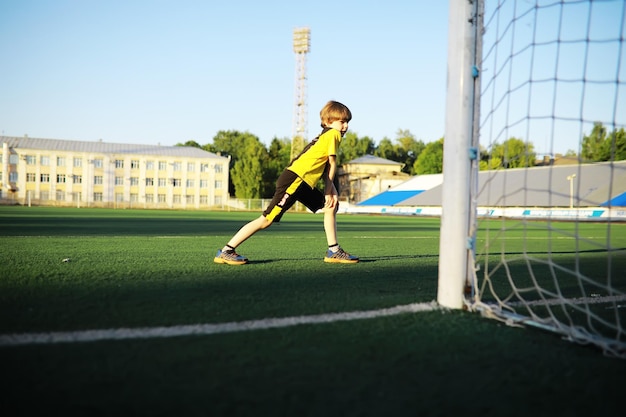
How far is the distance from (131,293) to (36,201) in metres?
61.1

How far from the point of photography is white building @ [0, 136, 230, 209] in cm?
5894

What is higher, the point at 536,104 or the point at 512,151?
the point at 536,104

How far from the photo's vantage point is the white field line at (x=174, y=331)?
204 cm

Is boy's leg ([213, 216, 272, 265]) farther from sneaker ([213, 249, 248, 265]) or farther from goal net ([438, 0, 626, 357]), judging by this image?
goal net ([438, 0, 626, 357])

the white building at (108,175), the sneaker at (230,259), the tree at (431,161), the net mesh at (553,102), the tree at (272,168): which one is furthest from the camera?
the tree at (431,161)

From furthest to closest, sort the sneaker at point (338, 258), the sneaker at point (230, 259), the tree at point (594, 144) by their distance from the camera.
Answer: the sneaker at point (338, 258), the sneaker at point (230, 259), the tree at point (594, 144)

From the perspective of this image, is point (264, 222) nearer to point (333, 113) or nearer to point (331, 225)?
point (331, 225)

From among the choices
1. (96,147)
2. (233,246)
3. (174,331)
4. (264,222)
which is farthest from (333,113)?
(96,147)

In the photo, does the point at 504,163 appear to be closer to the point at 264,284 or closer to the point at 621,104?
the point at 621,104

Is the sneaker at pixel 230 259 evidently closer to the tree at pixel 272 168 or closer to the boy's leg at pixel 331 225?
the boy's leg at pixel 331 225

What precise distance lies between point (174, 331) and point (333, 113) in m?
3.13

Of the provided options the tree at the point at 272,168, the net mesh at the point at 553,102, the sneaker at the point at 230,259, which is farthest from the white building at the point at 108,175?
the net mesh at the point at 553,102

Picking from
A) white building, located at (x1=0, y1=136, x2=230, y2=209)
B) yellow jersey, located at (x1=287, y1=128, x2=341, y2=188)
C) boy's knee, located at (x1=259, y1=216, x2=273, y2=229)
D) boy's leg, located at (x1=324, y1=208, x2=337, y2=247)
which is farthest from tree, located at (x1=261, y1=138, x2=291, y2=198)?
boy's knee, located at (x1=259, y1=216, x2=273, y2=229)

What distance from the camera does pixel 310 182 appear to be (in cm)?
484
